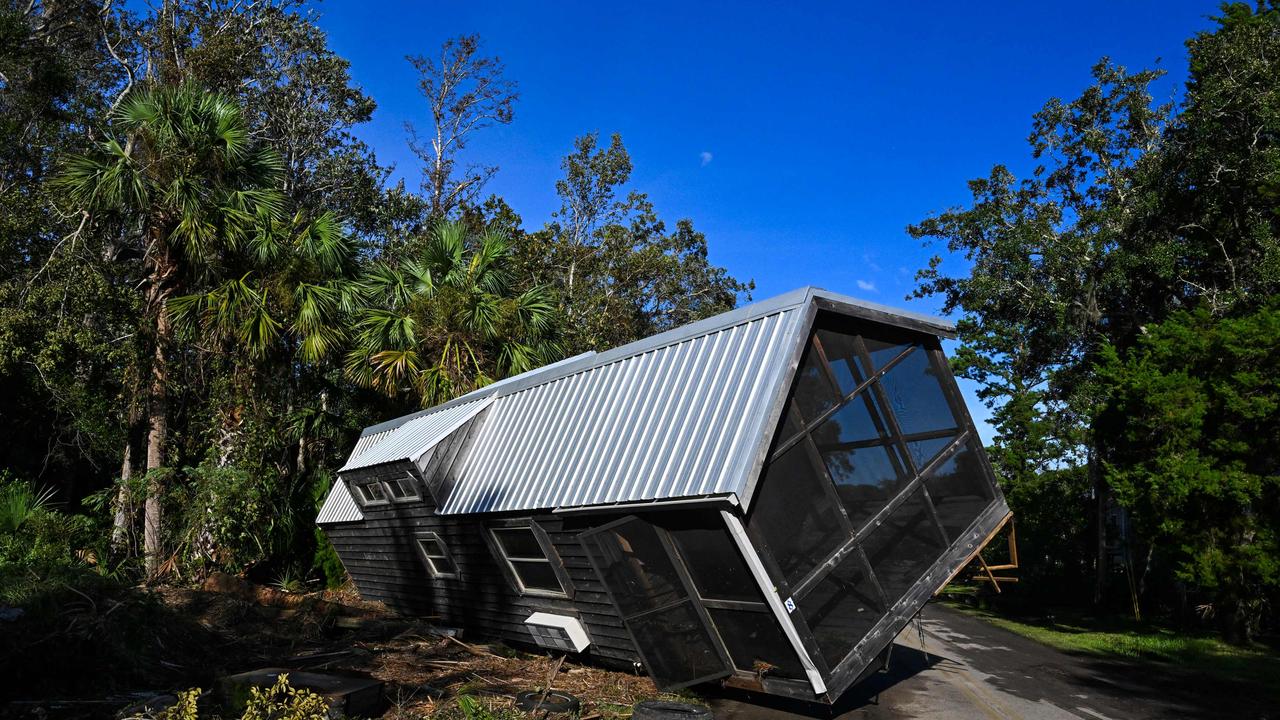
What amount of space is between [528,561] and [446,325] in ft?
33.1

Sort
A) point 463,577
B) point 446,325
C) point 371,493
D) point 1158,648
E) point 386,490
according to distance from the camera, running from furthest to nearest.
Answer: point 446,325, point 1158,648, point 371,493, point 386,490, point 463,577

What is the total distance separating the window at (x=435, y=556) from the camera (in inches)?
552

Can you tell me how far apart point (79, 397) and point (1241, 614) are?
27331 mm

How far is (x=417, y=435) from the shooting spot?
48.4 ft

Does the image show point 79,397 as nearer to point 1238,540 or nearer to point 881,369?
point 881,369

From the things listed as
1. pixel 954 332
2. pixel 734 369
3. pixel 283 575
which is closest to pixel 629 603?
pixel 734 369

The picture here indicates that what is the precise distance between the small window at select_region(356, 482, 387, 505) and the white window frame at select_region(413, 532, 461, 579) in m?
1.22

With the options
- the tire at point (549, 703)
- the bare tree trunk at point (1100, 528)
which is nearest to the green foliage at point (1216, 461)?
the bare tree trunk at point (1100, 528)

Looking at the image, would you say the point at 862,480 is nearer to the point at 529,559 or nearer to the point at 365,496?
the point at 529,559

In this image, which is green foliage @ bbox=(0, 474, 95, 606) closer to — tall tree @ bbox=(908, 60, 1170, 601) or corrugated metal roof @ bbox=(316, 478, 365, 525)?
corrugated metal roof @ bbox=(316, 478, 365, 525)

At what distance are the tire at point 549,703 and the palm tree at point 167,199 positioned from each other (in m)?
11.8

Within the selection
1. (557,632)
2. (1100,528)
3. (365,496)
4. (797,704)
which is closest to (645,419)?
(557,632)

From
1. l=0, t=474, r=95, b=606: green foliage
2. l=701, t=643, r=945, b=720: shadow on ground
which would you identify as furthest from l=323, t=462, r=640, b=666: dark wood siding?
l=0, t=474, r=95, b=606: green foliage

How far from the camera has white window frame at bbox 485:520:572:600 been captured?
11.2 meters
